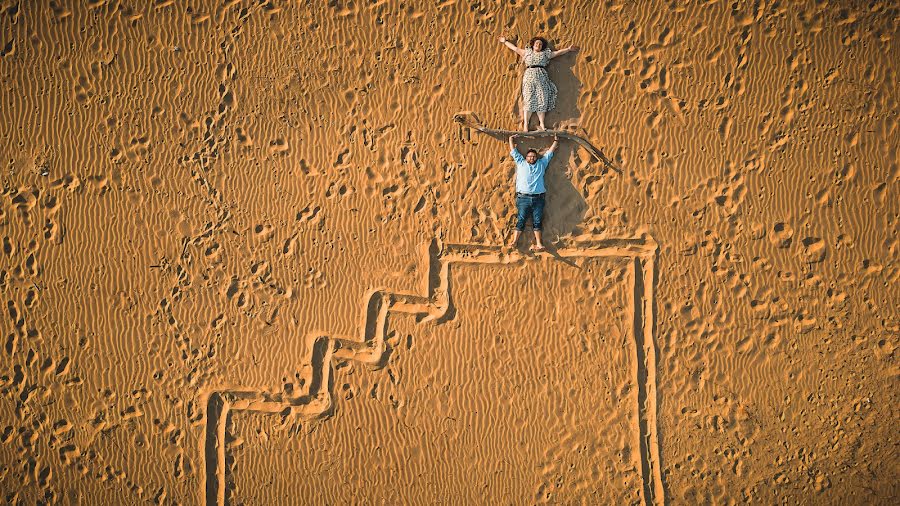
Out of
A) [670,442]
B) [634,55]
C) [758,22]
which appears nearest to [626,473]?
[670,442]

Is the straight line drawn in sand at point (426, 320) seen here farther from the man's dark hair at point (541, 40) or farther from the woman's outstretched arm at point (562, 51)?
the man's dark hair at point (541, 40)

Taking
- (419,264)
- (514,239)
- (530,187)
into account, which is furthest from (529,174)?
(419,264)

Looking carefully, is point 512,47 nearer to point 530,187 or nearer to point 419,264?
point 530,187

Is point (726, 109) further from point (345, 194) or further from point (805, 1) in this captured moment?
point (345, 194)

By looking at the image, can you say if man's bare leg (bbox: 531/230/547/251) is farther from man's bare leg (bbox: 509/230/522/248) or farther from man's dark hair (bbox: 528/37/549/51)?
man's dark hair (bbox: 528/37/549/51)

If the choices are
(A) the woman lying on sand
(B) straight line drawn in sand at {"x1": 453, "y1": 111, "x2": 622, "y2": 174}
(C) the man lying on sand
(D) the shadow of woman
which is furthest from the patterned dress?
(C) the man lying on sand

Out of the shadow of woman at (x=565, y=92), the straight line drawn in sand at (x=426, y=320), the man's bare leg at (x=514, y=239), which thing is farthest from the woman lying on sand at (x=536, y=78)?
the straight line drawn in sand at (x=426, y=320)
